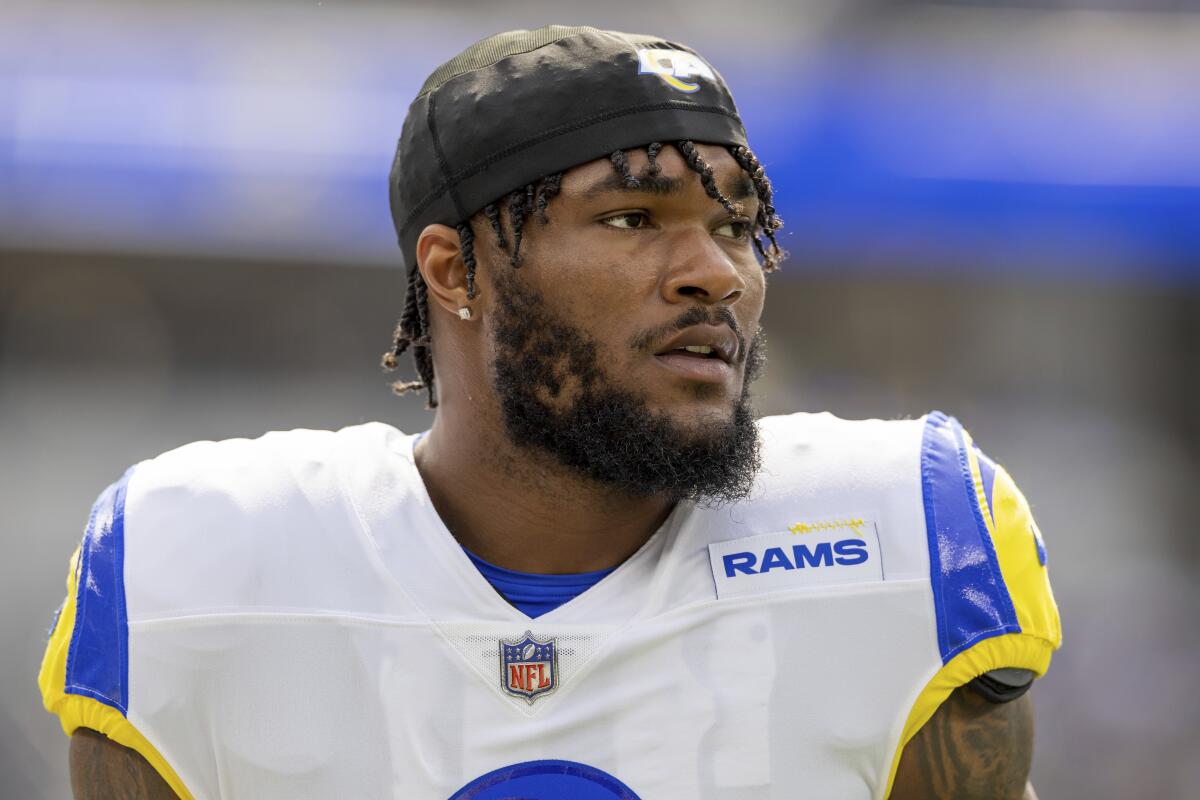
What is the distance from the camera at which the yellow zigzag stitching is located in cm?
238

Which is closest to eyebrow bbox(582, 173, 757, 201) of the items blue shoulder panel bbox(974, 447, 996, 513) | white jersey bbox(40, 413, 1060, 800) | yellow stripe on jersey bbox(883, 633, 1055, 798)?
white jersey bbox(40, 413, 1060, 800)

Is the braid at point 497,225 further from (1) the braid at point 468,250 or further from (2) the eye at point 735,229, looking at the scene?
(2) the eye at point 735,229

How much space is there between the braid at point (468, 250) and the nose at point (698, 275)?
1.20 feet

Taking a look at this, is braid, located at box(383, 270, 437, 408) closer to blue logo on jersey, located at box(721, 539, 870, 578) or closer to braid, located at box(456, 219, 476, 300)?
braid, located at box(456, 219, 476, 300)

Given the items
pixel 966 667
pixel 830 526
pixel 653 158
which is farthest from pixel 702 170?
pixel 966 667

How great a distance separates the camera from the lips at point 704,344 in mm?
2301

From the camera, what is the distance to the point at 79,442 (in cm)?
726

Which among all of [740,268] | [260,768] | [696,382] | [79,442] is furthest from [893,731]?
[79,442]

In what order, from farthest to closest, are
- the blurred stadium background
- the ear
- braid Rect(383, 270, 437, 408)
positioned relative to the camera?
the blurred stadium background, braid Rect(383, 270, 437, 408), the ear

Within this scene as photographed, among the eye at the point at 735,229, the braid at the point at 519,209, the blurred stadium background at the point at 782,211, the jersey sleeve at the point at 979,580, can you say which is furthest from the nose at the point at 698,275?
the blurred stadium background at the point at 782,211

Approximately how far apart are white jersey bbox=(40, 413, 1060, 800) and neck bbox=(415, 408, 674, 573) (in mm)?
79

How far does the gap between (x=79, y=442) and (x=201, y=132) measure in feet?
5.60

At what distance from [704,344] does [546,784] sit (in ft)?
2.42

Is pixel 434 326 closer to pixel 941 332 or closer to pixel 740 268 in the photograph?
pixel 740 268
